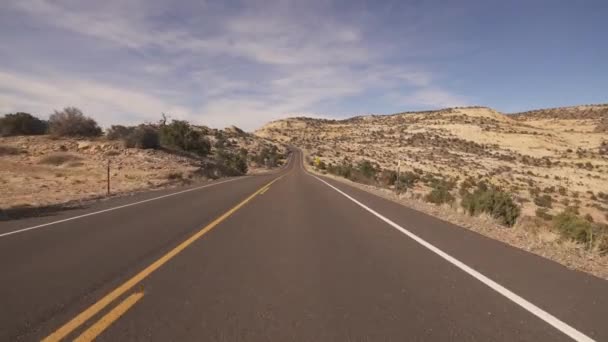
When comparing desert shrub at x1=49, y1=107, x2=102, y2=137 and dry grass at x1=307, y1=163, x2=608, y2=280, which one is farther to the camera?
desert shrub at x1=49, y1=107, x2=102, y2=137

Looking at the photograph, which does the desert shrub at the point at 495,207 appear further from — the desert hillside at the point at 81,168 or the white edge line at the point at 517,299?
the desert hillside at the point at 81,168

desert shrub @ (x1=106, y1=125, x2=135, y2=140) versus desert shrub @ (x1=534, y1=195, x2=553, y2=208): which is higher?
desert shrub @ (x1=106, y1=125, x2=135, y2=140)

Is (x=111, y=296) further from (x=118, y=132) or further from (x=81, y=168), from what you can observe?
(x=118, y=132)

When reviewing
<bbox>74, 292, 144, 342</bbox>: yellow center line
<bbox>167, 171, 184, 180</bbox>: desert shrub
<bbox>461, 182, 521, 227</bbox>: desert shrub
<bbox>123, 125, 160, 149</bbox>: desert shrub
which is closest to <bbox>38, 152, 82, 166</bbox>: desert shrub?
<bbox>123, 125, 160, 149</bbox>: desert shrub

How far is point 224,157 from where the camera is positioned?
60.4 m

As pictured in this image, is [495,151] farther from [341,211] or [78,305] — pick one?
[78,305]

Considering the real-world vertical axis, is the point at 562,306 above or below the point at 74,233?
above

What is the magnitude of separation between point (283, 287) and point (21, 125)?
2046 inches

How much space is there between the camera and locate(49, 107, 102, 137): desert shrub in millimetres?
42031

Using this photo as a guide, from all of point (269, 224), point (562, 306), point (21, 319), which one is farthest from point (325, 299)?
point (269, 224)

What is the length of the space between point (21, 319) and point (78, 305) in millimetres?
509

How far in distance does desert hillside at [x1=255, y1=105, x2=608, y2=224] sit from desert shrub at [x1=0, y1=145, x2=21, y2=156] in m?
32.2

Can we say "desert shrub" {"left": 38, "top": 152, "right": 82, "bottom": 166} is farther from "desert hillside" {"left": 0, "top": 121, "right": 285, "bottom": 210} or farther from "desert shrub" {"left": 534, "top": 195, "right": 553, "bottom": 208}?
"desert shrub" {"left": 534, "top": 195, "right": 553, "bottom": 208}

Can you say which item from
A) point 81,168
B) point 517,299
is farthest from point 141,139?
point 517,299
